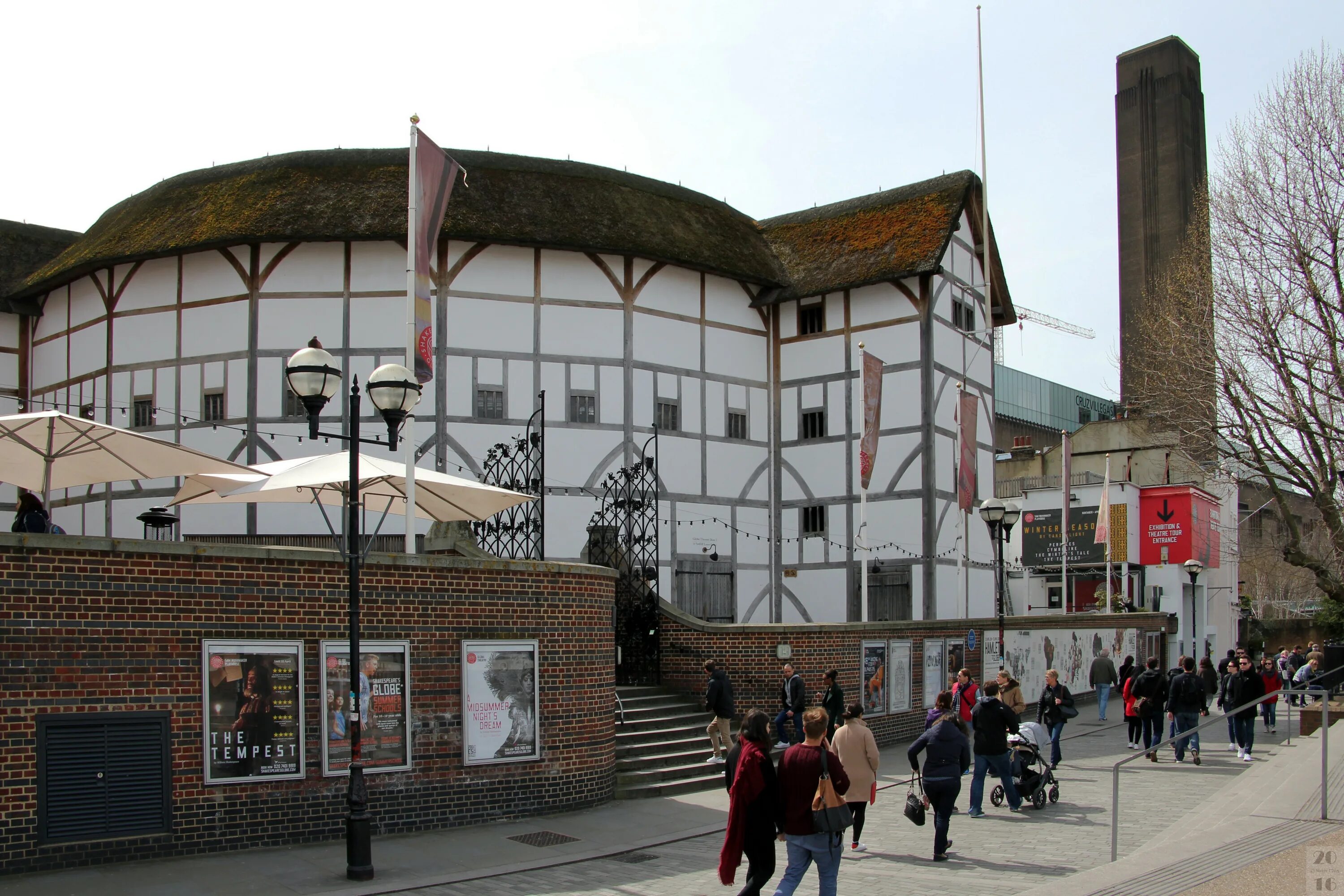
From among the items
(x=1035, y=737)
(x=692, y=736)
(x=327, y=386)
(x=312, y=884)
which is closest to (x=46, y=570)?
(x=327, y=386)

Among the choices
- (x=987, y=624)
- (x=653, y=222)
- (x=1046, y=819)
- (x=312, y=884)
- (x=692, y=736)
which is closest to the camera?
(x=312, y=884)

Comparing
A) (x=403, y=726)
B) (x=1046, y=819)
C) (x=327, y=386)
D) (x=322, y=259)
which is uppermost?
(x=322, y=259)

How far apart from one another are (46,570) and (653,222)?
808 inches

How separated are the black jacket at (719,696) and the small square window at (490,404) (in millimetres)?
11434

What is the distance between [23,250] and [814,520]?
72.6 feet

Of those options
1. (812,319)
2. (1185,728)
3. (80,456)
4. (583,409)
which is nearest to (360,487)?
(80,456)

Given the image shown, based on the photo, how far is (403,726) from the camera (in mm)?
12578

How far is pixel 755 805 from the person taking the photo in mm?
7836

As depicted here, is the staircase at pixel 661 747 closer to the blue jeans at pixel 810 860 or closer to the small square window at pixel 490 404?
the blue jeans at pixel 810 860

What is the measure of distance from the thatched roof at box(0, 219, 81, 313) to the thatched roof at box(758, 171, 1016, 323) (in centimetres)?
1919

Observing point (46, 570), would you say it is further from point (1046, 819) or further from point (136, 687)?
point (1046, 819)

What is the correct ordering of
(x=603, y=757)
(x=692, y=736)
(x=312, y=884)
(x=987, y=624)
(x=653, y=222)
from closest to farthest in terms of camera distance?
(x=312, y=884), (x=603, y=757), (x=692, y=736), (x=987, y=624), (x=653, y=222)

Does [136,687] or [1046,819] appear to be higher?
[136,687]

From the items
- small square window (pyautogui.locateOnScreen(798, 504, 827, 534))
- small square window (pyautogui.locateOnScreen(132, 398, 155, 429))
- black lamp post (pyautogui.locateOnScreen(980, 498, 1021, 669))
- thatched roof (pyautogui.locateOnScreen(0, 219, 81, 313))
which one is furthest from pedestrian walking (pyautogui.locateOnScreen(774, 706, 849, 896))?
thatched roof (pyautogui.locateOnScreen(0, 219, 81, 313))
